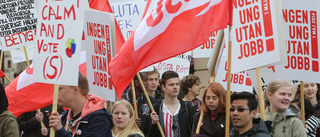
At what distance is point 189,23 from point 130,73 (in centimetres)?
79

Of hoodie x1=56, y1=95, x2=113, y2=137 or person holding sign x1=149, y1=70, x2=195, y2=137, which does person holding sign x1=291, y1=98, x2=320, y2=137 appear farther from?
hoodie x1=56, y1=95, x2=113, y2=137

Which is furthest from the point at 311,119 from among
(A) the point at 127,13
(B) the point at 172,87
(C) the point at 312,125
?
(A) the point at 127,13

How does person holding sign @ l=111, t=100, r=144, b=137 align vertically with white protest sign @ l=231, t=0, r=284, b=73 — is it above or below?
below

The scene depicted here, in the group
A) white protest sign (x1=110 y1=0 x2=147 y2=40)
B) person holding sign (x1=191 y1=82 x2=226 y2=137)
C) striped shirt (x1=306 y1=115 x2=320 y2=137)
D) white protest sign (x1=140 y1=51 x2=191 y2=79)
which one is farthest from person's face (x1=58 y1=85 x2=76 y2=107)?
white protest sign (x1=140 y1=51 x2=191 y2=79)

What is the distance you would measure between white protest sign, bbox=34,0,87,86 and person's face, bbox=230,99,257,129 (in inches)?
62.0

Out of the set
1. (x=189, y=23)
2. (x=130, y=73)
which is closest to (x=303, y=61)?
(x=189, y=23)

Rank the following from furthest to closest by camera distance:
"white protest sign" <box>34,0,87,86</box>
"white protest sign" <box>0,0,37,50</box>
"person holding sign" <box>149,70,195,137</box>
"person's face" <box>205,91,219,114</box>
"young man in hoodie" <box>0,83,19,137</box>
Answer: "white protest sign" <box>0,0,37,50</box> < "person holding sign" <box>149,70,195,137</box> < "young man in hoodie" <box>0,83,19,137</box> < "person's face" <box>205,91,219,114</box> < "white protest sign" <box>34,0,87,86</box>

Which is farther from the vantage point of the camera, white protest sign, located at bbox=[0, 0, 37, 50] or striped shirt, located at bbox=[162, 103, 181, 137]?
white protest sign, located at bbox=[0, 0, 37, 50]

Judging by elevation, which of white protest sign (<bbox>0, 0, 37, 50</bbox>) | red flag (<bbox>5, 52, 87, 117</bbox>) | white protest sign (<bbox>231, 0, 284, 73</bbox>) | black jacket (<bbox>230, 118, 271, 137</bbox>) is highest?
white protest sign (<bbox>0, 0, 37, 50</bbox>)

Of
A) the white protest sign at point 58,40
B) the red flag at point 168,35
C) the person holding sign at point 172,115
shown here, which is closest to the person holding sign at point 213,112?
the red flag at point 168,35

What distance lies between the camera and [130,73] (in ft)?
20.4

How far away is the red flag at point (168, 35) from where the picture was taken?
6211mm

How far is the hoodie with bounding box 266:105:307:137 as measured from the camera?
6.29m

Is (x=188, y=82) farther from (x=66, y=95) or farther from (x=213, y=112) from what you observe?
(x=66, y=95)
